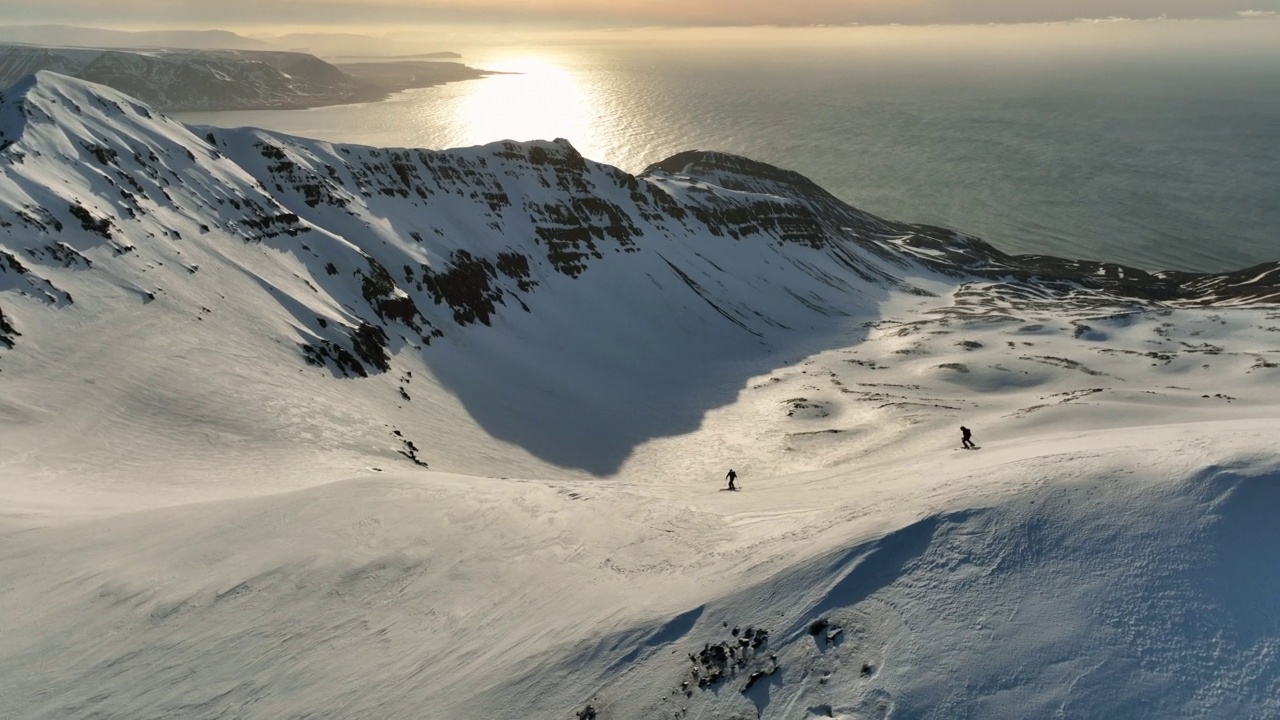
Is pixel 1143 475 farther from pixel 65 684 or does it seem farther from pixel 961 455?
pixel 65 684

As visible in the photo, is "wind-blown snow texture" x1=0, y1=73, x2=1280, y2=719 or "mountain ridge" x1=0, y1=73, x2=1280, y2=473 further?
"mountain ridge" x1=0, y1=73, x2=1280, y2=473

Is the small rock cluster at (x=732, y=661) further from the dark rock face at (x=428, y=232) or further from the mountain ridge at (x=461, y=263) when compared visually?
the dark rock face at (x=428, y=232)

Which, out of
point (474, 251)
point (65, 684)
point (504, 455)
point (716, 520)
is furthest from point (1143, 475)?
point (474, 251)

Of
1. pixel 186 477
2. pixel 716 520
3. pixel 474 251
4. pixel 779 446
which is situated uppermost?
pixel 474 251

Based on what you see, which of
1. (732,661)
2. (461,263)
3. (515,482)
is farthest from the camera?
(461,263)

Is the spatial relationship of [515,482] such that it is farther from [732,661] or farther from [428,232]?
[428,232]

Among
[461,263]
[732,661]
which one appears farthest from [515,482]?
[461,263]

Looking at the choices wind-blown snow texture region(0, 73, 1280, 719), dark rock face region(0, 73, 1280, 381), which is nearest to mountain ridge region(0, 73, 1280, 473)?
dark rock face region(0, 73, 1280, 381)

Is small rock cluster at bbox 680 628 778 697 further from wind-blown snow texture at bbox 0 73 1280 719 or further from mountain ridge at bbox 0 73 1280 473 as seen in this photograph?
mountain ridge at bbox 0 73 1280 473

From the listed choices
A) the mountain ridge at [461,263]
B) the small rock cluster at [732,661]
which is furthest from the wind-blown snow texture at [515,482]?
the mountain ridge at [461,263]
